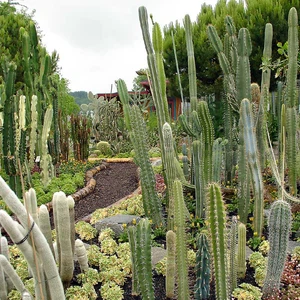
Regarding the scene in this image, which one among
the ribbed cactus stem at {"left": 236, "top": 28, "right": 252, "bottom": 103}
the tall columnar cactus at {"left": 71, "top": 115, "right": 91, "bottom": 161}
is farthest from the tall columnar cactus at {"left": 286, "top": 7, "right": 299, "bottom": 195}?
the tall columnar cactus at {"left": 71, "top": 115, "right": 91, "bottom": 161}

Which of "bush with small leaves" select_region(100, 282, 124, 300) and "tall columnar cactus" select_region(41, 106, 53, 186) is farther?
"tall columnar cactus" select_region(41, 106, 53, 186)

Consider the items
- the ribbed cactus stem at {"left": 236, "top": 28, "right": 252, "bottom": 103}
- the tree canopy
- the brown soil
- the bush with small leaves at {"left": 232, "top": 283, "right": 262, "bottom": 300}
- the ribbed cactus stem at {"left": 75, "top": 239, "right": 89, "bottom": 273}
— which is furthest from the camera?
the tree canopy

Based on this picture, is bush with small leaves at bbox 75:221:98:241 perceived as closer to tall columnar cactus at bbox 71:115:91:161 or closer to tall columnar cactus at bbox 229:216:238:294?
tall columnar cactus at bbox 229:216:238:294

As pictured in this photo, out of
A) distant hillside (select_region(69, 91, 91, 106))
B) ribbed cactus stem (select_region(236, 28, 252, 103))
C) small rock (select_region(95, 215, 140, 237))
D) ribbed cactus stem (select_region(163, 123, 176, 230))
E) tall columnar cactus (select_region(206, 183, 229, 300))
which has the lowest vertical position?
small rock (select_region(95, 215, 140, 237))

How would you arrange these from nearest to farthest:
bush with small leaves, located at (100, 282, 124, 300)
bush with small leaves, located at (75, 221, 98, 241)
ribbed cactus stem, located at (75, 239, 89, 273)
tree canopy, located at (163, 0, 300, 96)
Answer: bush with small leaves, located at (100, 282, 124, 300), ribbed cactus stem, located at (75, 239, 89, 273), bush with small leaves, located at (75, 221, 98, 241), tree canopy, located at (163, 0, 300, 96)

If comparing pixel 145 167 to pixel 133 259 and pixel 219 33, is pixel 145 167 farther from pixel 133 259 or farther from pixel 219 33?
pixel 219 33

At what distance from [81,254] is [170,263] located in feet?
2.15

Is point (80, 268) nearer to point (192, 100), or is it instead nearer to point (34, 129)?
point (192, 100)

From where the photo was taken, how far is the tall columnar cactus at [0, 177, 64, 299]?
165 cm

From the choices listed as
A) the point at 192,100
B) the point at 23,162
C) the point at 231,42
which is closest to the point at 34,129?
the point at 23,162

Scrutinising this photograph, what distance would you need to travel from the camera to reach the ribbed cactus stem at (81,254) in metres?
2.63

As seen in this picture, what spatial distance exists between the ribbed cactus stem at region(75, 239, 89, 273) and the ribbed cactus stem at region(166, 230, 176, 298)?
2.00 feet

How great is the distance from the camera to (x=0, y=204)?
4945mm

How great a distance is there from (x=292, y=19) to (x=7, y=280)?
12.5ft
